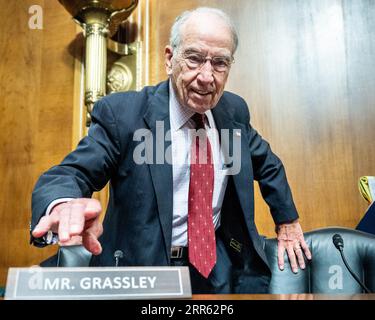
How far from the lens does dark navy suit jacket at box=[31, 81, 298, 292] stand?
1.24 meters

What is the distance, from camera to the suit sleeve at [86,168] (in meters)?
0.96

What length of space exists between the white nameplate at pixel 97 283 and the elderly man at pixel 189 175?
0.52m

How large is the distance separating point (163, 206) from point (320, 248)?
0.54 meters

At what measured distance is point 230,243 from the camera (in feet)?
4.77

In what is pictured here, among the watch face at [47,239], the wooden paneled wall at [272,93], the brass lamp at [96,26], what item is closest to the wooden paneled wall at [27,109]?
the wooden paneled wall at [272,93]

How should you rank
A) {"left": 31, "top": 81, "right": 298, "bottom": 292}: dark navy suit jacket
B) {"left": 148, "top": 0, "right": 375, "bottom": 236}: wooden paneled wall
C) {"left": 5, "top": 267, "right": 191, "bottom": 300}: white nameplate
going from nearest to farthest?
{"left": 5, "top": 267, "right": 191, "bottom": 300}: white nameplate, {"left": 31, "top": 81, "right": 298, "bottom": 292}: dark navy suit jacket, {"left": 148, "top": 0, "right": 375, "bottom": 236}: wooden paneled wall

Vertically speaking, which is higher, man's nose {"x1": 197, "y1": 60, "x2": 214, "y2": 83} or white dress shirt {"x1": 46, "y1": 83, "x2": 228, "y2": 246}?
man's nose {"x1": 197, "y1": 60, "x2": 214, "y2": 83}

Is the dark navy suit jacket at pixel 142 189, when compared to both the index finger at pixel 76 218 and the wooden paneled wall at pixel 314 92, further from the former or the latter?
the wooden paneled wall at pixel 314 92

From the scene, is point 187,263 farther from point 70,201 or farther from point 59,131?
point 59,131

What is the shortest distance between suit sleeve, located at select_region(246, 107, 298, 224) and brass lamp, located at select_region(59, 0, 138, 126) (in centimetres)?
112
